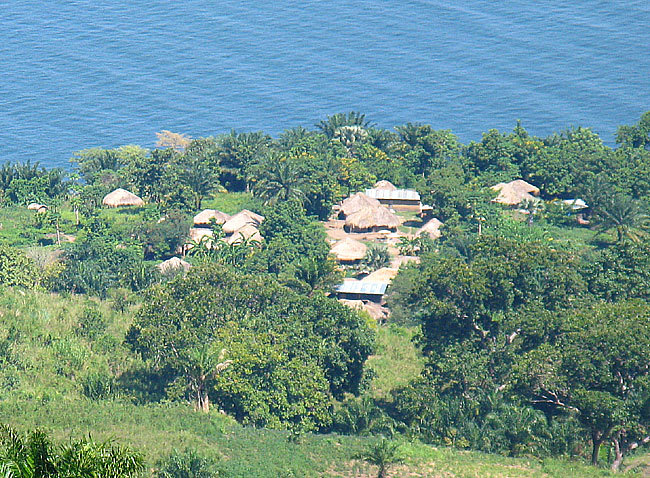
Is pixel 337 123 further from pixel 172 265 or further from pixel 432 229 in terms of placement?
pixel 172 265

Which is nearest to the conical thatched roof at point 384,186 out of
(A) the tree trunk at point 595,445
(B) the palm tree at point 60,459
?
(A) the tree trunk at point 595,445

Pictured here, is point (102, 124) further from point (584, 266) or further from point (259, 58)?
point (584, 266)

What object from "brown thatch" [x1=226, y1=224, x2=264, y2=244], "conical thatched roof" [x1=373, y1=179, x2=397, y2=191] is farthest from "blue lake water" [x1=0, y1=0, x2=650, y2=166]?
"brown thatch" [x1=226, y1=224, x2=264, y2=244]

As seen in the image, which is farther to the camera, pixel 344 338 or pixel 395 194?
pixel 395 194

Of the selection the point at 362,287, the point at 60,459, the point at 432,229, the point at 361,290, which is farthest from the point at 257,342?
the point at 432,229

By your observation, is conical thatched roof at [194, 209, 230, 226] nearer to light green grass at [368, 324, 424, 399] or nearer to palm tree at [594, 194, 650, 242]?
light green grass at [368, 324, 424, 399]

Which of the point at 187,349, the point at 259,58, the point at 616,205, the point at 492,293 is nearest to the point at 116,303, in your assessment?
the point at 187,349
